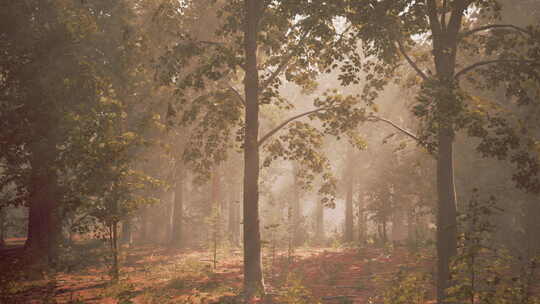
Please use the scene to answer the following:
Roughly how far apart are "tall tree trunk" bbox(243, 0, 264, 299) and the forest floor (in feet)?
2.79

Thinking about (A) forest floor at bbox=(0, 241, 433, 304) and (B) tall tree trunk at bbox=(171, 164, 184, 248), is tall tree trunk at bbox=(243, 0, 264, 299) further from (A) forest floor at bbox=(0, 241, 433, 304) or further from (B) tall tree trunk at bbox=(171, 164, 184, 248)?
(B) tall tree trunk at bbox=(171, 164, 184, 248)

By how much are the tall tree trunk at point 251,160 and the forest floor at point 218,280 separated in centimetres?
85

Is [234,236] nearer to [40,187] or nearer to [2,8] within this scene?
[40,187]

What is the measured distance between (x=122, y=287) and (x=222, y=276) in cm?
372

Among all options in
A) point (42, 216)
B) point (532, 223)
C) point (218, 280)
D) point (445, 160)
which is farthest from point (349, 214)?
point (42, 216)

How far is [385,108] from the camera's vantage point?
29.5 metres

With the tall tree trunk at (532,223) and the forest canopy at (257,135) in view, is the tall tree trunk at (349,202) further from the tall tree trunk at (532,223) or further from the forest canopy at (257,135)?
the tall tree trunk at (532,223)

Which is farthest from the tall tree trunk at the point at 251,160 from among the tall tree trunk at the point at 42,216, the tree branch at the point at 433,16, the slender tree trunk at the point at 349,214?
the slender tree trunk at the point at 349,214

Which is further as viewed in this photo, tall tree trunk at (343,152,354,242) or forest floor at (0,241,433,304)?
tall tree trunk at (343,152,354,242)

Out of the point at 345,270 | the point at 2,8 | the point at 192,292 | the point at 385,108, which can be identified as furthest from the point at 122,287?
the point at 385,108

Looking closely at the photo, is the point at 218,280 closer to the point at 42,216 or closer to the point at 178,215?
the point at 42,216

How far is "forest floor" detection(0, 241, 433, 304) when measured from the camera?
9.97 m

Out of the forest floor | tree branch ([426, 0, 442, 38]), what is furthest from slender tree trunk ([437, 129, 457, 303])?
tree branch ([426, 0, 442, 38])

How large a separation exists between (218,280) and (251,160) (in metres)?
4.53
